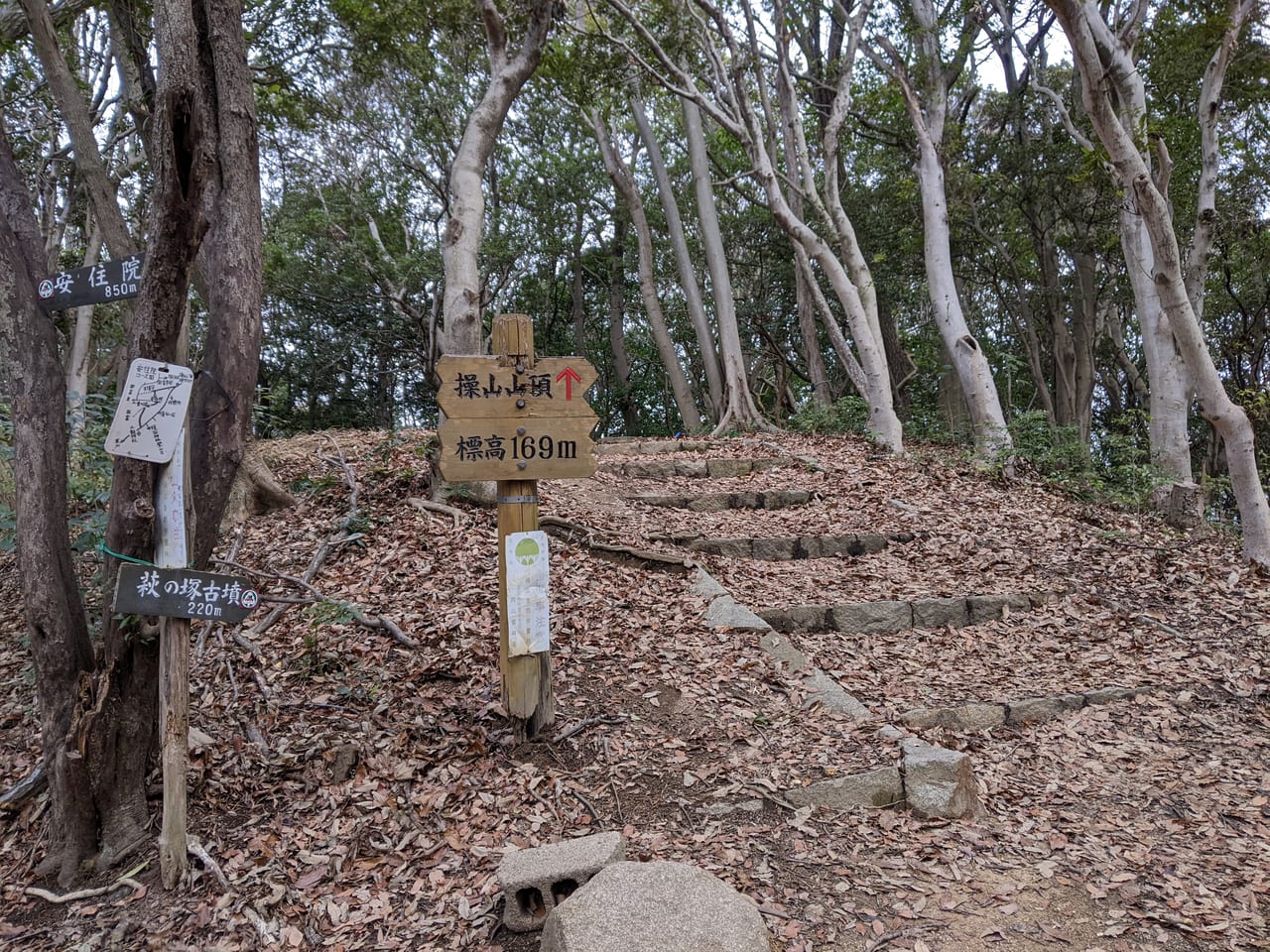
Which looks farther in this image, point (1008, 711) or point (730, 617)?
point (730, 617)

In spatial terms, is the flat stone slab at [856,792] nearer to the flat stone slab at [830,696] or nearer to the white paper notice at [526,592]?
the flat stone slab at [830,696]

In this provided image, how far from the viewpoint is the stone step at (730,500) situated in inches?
309

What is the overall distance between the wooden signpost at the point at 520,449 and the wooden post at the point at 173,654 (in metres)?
1.07

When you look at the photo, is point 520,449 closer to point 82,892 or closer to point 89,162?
point 82,892

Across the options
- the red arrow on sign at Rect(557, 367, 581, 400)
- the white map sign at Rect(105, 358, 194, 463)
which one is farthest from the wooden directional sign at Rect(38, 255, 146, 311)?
the red arrow on sign at Rect(557, 367, 581, 400)

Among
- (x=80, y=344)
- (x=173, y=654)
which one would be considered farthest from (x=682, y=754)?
(x=80, y=344)

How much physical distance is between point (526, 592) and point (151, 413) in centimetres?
171

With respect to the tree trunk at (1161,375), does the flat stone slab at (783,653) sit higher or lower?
lower

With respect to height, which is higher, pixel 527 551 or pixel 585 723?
pixel 527 551

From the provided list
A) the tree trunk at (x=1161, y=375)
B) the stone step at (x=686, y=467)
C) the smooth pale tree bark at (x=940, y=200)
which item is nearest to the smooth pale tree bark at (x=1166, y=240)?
the tree trunk at (x=1161, y=375)

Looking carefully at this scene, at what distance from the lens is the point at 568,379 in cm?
359

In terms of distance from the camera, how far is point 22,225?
299 centimetres

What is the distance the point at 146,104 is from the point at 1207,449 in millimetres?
18892

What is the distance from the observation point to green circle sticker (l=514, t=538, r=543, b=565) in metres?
3.51
